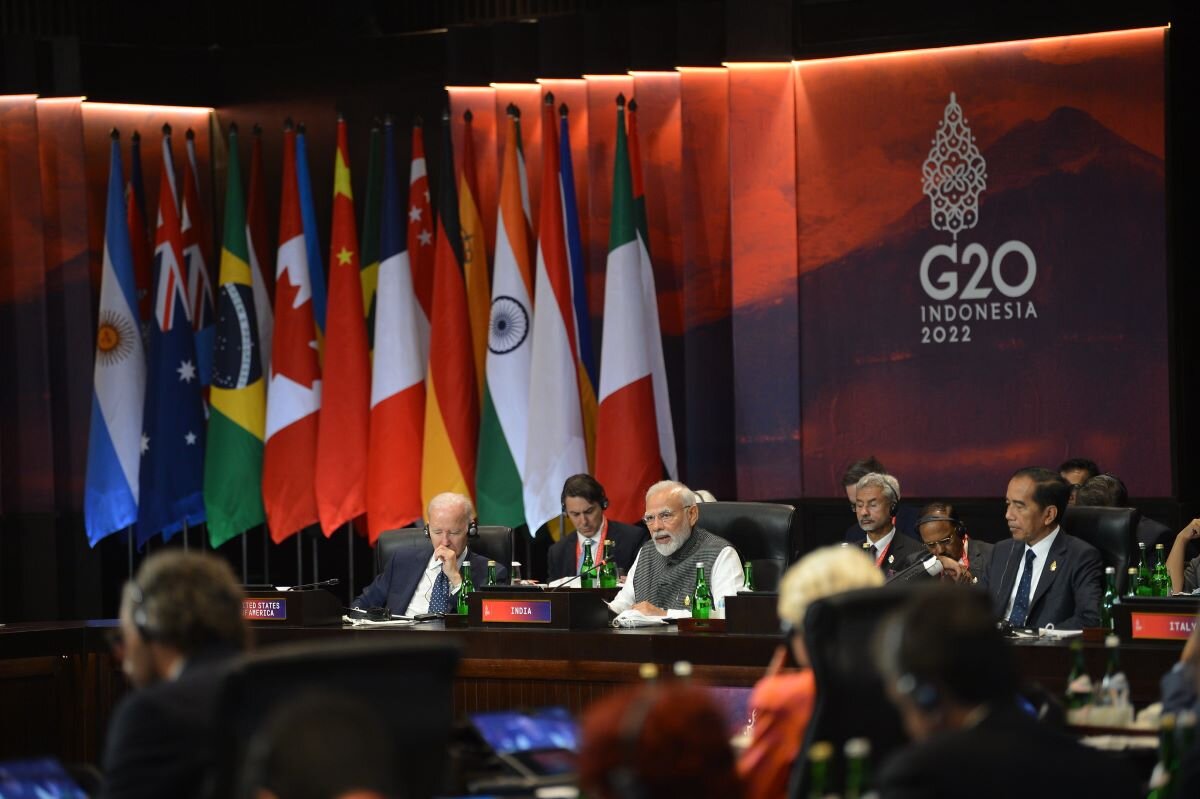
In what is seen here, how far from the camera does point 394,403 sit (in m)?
8.18

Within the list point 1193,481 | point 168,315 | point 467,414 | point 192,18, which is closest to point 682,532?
point 467,414

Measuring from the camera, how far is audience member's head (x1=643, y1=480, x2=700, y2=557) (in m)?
6.16

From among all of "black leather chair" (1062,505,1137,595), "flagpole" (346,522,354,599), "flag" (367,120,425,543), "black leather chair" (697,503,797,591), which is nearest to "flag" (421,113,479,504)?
"flag" (367,120,425,543)

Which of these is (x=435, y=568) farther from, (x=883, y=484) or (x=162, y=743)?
(x=162, y=743)

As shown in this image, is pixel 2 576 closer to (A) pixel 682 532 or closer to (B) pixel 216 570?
(A) pixel 682 532

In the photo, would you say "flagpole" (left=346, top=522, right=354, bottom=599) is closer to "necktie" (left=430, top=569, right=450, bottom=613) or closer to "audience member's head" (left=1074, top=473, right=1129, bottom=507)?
"necktie" (left=430, top=569, right=450, bottom=613)

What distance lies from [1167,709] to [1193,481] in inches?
168

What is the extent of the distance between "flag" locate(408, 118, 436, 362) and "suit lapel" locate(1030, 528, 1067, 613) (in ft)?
12.4

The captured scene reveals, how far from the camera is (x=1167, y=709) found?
3482 mm

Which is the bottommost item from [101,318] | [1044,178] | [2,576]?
[2,576]

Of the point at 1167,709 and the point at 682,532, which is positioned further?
the point at 682,532

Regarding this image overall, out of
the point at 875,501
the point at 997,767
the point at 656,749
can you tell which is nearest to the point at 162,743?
the point at 656,749

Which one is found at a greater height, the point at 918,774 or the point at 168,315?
Result: the point at 168,315

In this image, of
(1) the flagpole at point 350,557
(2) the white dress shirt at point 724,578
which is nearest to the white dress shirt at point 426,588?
(2) the white dress shirt at point 724,578
